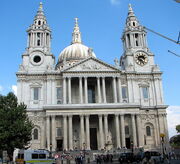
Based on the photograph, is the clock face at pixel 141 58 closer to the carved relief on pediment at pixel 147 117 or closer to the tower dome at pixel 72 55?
the carved relief on pediment at pixel 147 117

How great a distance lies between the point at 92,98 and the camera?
188ft

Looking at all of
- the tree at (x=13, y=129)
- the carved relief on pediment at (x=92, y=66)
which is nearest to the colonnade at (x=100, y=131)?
the tree at (x=13, y=129)

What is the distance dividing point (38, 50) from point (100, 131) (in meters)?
23.3

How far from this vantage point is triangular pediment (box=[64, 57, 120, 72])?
2163 inches

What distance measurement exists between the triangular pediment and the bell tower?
19.3 ft

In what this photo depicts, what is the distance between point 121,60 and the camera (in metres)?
64.5

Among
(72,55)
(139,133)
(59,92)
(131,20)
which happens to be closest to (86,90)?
(59,92)

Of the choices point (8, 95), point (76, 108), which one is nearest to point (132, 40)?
point (76, 108)

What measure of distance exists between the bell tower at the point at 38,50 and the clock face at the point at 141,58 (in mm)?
19597

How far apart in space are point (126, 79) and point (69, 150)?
797 inches

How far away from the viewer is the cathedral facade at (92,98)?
49.4 m

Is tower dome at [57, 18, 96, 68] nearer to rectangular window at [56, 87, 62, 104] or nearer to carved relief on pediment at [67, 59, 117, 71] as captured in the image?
carved relief on pediment at [67, 59, 117, 71]

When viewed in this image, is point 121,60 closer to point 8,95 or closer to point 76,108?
point 76,108

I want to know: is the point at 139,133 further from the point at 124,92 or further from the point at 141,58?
the point at 141,58
